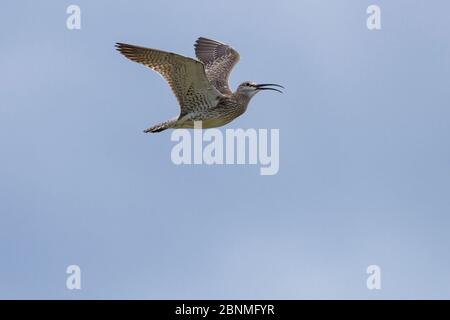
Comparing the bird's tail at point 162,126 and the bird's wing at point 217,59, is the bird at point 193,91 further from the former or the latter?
the bird's wing at point 217,59

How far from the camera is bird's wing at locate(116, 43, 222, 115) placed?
1912cm

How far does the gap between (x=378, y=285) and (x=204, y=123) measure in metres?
4.65

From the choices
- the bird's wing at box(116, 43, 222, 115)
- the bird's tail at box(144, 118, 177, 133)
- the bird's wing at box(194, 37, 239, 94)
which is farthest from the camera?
the bird's wing at box(194, 37, 239, 94)

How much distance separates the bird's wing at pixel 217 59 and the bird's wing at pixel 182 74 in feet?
4.54

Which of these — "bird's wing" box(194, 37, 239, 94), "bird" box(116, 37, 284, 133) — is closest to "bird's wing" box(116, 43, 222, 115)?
"bird" box(116, 37, 284, 133)

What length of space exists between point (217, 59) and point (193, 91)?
3609 millimetres

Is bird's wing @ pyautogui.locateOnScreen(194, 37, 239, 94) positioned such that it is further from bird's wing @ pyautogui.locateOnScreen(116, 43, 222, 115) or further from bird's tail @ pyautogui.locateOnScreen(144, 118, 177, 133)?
bird's tail @ pyautogui.locateOnScreen(144, 118, 177, 133)

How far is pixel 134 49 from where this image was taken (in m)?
19.3

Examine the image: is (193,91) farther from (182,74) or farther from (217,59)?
(217,59)

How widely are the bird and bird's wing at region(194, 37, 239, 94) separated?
1.36ft

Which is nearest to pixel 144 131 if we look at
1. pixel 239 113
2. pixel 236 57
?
pixel 239 113

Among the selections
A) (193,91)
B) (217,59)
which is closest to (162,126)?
(193,91)

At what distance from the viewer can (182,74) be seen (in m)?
19.5

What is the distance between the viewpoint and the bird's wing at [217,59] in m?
22.2
